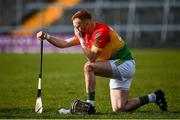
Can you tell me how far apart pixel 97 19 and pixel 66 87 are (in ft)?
79.9

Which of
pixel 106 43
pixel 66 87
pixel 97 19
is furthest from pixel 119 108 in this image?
pixel 97 19

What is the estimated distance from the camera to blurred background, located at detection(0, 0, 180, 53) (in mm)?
39625

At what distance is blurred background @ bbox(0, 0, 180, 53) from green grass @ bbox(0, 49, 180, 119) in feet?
34.8

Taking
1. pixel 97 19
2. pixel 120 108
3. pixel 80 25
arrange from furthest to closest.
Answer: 1. pixel 97 19
2. pixel 120 108
3. pixel 80 25

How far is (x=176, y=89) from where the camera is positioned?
15.9 metres

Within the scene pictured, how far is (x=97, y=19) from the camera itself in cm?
4078

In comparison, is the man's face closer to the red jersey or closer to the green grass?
the red jersey

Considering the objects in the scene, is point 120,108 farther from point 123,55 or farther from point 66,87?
point 66,87

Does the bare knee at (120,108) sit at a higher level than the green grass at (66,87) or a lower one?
lower

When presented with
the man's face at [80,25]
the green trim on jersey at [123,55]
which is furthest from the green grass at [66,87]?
the man's face at [80,25]

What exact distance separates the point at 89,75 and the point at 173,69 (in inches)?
531

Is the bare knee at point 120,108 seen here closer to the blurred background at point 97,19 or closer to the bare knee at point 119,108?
the bare knee at point 119,108

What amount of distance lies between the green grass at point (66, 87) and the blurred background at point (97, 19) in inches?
417

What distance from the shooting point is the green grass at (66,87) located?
10883mm
